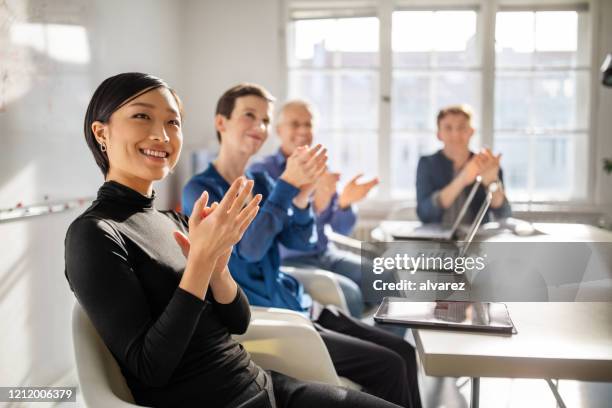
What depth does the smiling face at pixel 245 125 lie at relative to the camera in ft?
6.10

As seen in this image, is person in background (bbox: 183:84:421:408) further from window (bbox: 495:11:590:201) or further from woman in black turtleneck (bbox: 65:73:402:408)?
window (bbox: 495:11:590:201)

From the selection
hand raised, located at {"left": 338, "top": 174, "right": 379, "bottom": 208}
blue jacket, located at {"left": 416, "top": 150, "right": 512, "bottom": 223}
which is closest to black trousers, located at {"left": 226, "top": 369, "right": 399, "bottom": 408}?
hand raised, located at {"left": 338, "top": 174, "right": 379, "bottom": 208}

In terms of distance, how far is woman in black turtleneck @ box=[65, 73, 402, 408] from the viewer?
3.09 feet

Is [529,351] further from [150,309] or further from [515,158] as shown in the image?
[515,158]

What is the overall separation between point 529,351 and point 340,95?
3755 mm

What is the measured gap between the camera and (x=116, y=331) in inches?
37.3

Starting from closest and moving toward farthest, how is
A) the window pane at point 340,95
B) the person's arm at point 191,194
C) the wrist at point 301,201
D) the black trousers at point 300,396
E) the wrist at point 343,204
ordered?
the black trousers at point 300,396 < the person's arm at point 191,194 < the wrist at point 301,201 < the wrist at point 343,204 < the window pane at point 340,95

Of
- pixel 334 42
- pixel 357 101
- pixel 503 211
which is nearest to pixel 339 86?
pixel 357 101

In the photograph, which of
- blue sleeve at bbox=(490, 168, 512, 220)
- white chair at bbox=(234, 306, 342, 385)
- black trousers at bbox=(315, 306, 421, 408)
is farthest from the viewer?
blue sleeve at bbox=(490, 168, 512, 220)

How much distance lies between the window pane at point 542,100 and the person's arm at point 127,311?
13.0 ft

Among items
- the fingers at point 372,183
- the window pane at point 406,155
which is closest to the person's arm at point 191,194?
the fingers at point 372,183

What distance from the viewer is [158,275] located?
1054mm

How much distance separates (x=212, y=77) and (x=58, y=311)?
8.18ft

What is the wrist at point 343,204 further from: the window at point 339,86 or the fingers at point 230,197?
the fingers at point 230,197
